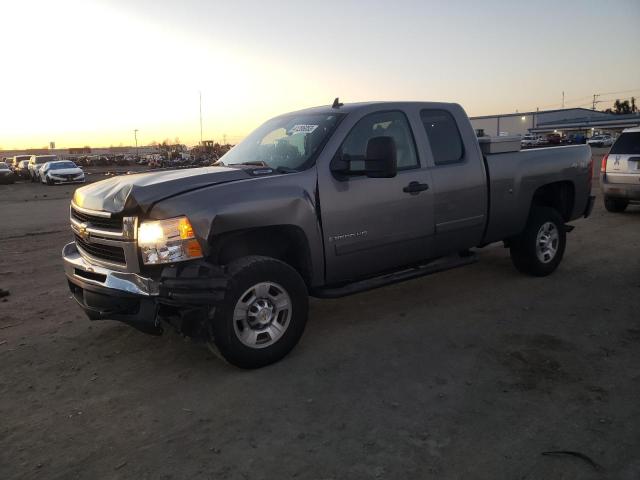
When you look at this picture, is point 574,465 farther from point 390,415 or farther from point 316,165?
point 316,165

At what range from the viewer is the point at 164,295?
3551 mm

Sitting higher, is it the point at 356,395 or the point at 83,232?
the point at 83,232

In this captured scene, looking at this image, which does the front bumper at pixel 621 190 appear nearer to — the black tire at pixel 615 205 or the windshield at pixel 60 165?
the black tire at pixel 615 205

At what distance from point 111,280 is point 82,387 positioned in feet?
2.61

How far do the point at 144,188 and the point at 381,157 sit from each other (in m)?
1.84

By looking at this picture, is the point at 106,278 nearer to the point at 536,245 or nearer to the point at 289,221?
the point at 289,221

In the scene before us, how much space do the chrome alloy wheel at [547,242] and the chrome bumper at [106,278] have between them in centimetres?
460

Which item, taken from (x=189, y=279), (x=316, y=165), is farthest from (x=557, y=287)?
(x=189, y=279)

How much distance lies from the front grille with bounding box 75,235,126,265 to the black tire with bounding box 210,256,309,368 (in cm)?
82

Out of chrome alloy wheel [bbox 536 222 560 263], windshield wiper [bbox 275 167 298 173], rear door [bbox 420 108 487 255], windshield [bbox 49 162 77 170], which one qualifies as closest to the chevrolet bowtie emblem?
windshield wiper [bbox 275 167 298 173]

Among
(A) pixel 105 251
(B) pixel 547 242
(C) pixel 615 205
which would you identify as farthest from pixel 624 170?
(A) pixel 105 251

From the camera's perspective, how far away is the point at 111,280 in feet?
12.6

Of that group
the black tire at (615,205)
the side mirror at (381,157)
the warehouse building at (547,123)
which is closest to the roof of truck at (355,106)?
the side mirror at (381,157)

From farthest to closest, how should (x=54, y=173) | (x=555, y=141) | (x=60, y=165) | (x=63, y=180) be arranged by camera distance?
(x=555, y=141)
(x=60, y=165)
(x=63, y=180)
(x=54, y=173)
